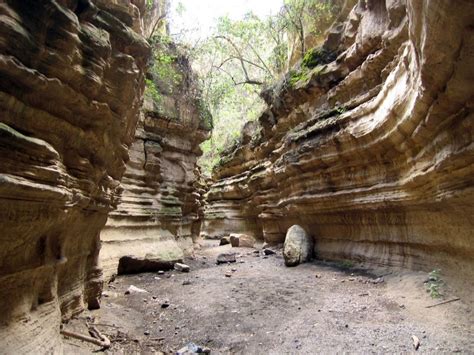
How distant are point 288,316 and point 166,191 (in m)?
8.20

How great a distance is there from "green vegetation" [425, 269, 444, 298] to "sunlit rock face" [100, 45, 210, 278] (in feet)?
23.9

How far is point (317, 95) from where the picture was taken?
12000 mm

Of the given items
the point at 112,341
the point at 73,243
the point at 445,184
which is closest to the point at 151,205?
the point at 73,243

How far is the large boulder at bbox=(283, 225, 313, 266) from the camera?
9812 mm

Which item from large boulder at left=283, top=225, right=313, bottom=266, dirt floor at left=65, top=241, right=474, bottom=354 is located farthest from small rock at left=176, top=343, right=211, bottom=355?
large boulder at left=283, top=225, right=313, bottom=266

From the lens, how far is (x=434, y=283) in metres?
5.15

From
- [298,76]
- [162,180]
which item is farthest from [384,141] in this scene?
[162,180]

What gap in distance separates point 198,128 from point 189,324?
10.2 m

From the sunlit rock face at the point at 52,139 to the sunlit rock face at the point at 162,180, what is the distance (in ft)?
15.3

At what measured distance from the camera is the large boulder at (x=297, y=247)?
981 cm

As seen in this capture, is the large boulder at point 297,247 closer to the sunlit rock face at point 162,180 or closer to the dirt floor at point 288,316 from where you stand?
the dirt floor at point 288,316

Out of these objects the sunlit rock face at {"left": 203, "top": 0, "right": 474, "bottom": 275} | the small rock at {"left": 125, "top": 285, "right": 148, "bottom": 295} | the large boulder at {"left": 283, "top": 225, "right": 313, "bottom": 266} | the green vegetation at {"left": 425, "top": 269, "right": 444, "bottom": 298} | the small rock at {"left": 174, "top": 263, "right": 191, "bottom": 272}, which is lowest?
the small rock at {"left": 125, "top": 285, "right": 148, "bottom": 295}

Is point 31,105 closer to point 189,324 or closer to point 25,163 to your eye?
point 25,163

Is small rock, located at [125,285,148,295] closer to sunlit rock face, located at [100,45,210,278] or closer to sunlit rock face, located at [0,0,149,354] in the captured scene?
sunlit rock face, located at [100,45,210,278]
